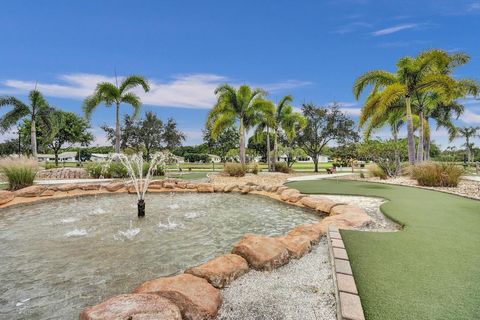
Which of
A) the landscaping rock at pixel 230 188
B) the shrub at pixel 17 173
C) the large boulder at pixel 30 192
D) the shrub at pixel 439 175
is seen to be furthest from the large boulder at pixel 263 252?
the shrub at pixel 17 173

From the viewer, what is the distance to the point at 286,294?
8.79ft

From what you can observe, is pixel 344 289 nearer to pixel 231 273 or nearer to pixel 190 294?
pixel 231 273

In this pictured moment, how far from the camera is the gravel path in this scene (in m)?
2.34

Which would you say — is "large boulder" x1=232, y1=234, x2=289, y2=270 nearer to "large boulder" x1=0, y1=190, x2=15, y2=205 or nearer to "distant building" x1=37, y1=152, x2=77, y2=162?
"large boulder" x1=0, y1=190, x2=15, y2=205

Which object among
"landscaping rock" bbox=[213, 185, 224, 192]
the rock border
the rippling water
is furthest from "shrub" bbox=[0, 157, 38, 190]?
the rock border

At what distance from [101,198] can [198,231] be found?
6299 millimetres

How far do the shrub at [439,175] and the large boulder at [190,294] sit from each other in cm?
1124

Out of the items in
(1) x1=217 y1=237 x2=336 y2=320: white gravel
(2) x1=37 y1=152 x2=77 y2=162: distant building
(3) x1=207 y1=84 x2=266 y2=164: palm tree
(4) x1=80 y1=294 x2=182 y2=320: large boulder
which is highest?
(3) x1=207 y1=84 x2=266 y2=164: palm tree

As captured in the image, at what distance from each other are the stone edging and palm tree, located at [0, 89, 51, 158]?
26.9 m

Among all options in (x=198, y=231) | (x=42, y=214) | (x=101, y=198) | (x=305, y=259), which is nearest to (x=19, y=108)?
(x=101, y=198)

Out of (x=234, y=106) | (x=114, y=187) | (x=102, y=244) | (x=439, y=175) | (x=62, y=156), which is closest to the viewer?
(x=102, y=244)

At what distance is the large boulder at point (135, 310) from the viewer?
1942 mm

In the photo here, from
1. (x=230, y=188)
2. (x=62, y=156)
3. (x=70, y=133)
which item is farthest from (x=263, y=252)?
(x=62, y=156)

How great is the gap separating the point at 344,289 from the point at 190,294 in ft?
4.24
